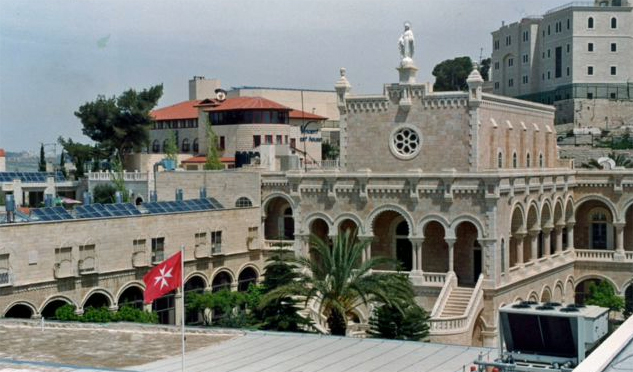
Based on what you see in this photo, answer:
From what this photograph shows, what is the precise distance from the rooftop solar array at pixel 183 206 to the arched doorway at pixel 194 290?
3815 millimetres

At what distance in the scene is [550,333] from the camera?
23.7 metres

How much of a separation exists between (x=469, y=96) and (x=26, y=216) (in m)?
22.5

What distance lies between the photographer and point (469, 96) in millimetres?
50281

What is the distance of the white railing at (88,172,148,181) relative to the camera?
2867 inches

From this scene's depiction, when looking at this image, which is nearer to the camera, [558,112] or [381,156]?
[381,156]

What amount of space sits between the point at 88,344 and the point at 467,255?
26883 mm

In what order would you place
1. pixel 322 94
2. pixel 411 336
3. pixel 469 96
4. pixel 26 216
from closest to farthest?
Answer: pixel 411 336
pixel 26 216
pixel 469 96
pixel 322 94

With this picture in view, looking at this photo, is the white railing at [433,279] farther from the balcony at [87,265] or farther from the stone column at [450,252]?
the balcony at [87,265]

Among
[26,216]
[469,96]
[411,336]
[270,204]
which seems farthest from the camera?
[270,204]

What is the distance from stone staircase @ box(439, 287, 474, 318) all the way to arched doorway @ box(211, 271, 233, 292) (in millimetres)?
12965

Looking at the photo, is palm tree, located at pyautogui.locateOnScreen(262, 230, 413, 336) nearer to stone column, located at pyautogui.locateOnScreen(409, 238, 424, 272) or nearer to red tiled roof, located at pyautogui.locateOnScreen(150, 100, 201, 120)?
stone column, located at pyautogui.locateOnScreen(409, 238, 424, 272)

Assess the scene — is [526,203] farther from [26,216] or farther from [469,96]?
[26,216]

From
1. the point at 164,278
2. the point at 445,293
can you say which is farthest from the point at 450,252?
the point at 164,278

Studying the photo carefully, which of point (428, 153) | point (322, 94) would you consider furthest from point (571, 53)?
point (428, 153)
